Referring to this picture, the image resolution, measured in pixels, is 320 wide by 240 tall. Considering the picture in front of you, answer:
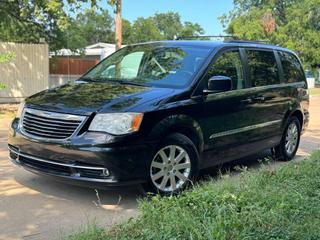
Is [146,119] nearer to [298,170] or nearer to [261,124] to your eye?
[298,170]

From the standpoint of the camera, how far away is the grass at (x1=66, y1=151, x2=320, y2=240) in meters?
3.59

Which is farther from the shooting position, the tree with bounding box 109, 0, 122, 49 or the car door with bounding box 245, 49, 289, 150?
the tree with bounding box 109, 0, 122, 49

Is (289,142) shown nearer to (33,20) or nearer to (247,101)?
(247,101)

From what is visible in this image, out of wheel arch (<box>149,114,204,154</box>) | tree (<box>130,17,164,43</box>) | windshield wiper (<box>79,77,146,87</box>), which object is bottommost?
wheel arch (<box>149,114,204,154</box>)

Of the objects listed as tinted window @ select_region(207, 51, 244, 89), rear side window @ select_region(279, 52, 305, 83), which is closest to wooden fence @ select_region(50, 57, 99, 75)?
rear side window @ select_region(279, 52, 305, 83)

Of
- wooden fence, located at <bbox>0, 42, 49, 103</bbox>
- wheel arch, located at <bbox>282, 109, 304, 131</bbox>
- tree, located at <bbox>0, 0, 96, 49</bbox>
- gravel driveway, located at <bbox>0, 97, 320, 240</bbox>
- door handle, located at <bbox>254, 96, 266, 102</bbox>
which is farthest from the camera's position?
wooden fence, located at <bbox>0, 42, 49, 103</bbox>

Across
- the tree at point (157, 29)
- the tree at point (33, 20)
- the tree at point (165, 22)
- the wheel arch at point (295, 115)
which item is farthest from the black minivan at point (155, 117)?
the tree at point (165, 22)

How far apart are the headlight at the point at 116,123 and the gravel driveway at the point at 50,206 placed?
858mm

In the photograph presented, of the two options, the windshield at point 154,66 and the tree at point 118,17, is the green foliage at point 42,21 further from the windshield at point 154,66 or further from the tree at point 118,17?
the windshield at point 154,66

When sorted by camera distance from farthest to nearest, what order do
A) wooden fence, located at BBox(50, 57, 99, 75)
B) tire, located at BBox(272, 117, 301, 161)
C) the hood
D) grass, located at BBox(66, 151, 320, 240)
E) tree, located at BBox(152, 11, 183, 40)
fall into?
tree, located at BBox(152, 11, 183, 40) → wooden fence, located at BBox(50, 57, 99, 75) → tire, located at BBox(272, 117, 301, 161) → the hood → grass, located at BBox(66, 151, 320, 240)

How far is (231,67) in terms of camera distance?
7129mm

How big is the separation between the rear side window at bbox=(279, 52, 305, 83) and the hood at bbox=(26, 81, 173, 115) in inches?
129

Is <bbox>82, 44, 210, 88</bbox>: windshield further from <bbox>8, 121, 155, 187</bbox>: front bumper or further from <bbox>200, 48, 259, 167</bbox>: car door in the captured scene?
<bbox>8, 121, 155, 187</bbox>: front bumper

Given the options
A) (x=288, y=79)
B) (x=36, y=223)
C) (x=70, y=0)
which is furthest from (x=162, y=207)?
(x=70, y=0)
